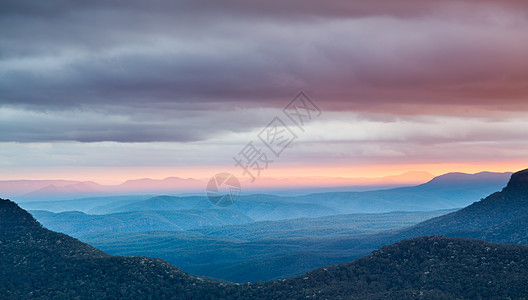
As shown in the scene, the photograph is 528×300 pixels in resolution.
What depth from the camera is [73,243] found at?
131m

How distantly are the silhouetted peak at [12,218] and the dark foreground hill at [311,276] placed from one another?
31.4 feet

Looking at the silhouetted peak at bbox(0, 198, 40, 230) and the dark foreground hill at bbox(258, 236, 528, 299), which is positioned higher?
the silhouetted peak at bbox(0, 198, 40, 230)

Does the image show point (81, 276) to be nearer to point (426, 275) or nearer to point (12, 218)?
point (12, 218)

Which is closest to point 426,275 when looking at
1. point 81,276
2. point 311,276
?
point 311,276

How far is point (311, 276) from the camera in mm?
114812

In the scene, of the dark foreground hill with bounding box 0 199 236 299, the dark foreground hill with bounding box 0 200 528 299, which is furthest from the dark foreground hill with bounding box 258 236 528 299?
the dark foreground hill with bounding box 0 199 236 299

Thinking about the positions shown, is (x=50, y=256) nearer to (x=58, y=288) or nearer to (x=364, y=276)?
(x=58, y=288)

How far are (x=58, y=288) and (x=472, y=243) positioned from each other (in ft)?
255

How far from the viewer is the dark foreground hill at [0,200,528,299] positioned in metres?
100

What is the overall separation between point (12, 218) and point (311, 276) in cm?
7008

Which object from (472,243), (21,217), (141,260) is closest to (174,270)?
(141,260)

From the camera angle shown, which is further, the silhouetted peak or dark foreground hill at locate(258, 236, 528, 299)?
the silhouetted peak

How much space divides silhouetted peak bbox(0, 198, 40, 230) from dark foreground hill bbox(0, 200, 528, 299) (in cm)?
956

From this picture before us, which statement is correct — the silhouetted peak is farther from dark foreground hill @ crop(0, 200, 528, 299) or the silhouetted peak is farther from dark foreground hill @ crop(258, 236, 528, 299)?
dark foreground hill @ crop(258, 236, 528, 299)
